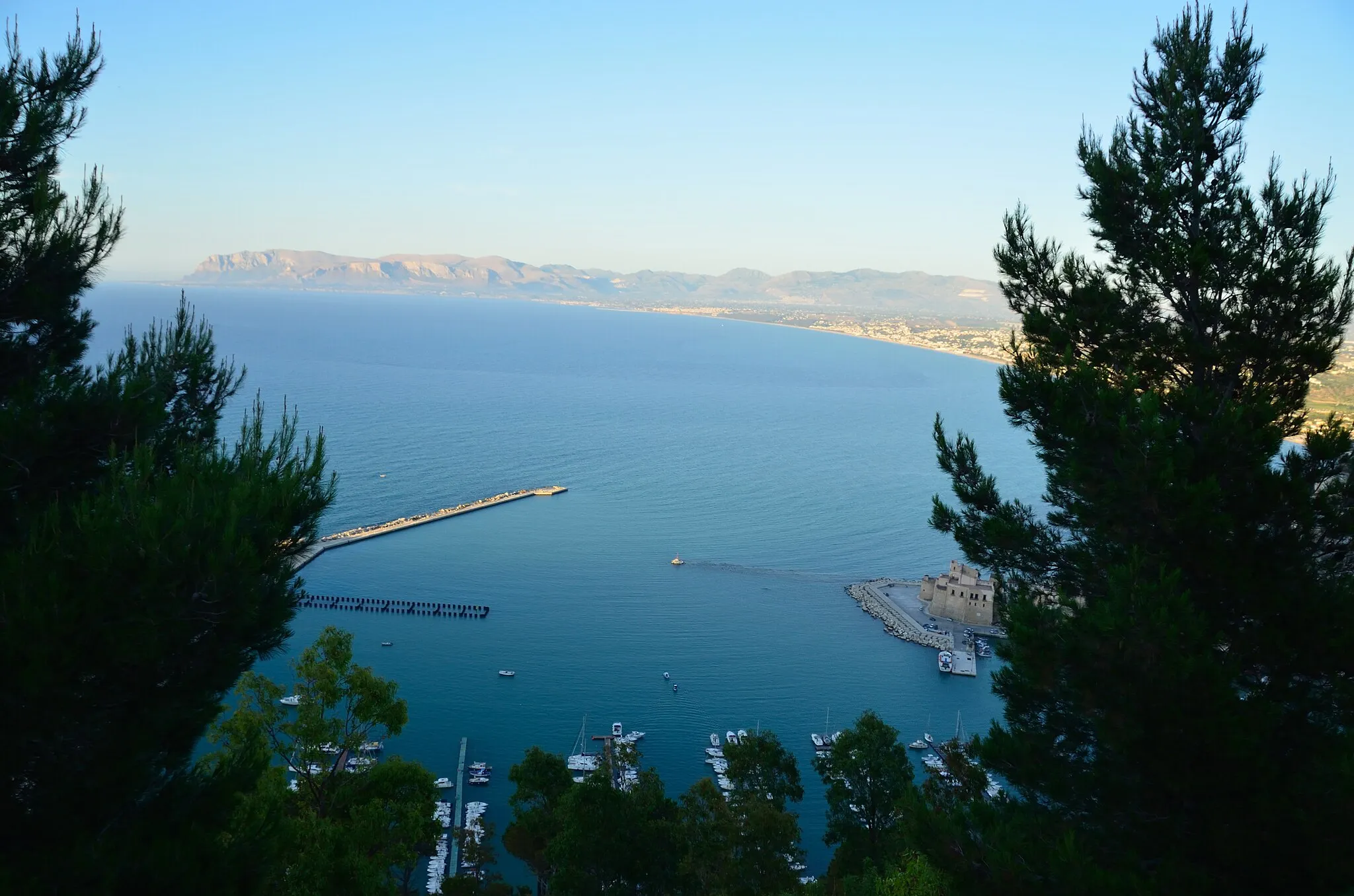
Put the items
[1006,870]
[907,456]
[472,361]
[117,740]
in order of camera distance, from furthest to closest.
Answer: [472,361] < [907,456] < [1006,870] < [117,740]

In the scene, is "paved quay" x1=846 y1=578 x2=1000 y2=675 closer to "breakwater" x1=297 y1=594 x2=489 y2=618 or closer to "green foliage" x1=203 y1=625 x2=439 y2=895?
"breakwater" x1=297 y1=594 x2=489 y2=618

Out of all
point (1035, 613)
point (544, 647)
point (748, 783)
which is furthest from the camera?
point (544, 647)

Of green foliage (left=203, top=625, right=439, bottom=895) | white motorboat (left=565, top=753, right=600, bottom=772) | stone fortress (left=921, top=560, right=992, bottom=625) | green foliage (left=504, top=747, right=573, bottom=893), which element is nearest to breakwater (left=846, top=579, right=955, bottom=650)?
stone fortress (left=921, top=560, right=992, bottom=625)

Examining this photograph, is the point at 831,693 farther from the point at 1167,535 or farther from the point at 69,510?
the point at 69,510

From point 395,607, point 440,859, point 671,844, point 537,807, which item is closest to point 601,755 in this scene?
point 537,807

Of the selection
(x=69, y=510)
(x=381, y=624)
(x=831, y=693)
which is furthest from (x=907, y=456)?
(x=69, y=510)

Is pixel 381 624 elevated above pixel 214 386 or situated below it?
below
